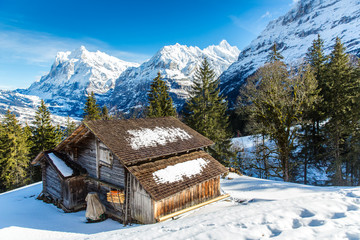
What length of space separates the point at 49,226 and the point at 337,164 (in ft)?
86.3

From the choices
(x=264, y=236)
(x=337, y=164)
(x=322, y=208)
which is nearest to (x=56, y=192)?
(x=264, y=236)

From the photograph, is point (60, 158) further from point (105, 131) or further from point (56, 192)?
point (105, 131)

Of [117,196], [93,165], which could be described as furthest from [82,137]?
[117,196]

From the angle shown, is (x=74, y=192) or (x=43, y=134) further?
(x=43, y=134)

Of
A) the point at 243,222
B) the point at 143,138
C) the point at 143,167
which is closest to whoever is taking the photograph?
the point at 243,222

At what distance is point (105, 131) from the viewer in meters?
13.4

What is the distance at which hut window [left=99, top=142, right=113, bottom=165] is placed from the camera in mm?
13531

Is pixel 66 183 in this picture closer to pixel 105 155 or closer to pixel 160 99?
pixel 105 155

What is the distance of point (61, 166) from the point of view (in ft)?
51.4

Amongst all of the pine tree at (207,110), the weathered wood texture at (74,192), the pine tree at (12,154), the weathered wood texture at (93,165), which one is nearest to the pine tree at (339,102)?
the pine tree at (207,110)

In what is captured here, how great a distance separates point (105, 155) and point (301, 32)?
617ft

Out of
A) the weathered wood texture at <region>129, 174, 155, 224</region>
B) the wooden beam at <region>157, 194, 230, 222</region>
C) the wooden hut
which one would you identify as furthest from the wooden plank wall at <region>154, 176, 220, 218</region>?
the weathered wood texture at <region>129, 174, 155, 224</region>

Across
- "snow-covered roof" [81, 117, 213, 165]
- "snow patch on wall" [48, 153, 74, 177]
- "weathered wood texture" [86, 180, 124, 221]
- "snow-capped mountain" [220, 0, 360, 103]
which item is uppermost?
"snow-capped mountain" [220, 0, 360, 103]

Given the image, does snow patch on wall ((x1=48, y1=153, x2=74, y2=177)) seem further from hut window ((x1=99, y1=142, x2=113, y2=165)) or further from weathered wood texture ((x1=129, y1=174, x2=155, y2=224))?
weathered wood texture ((x1=129, y1=174, x2=155, y2=224))
